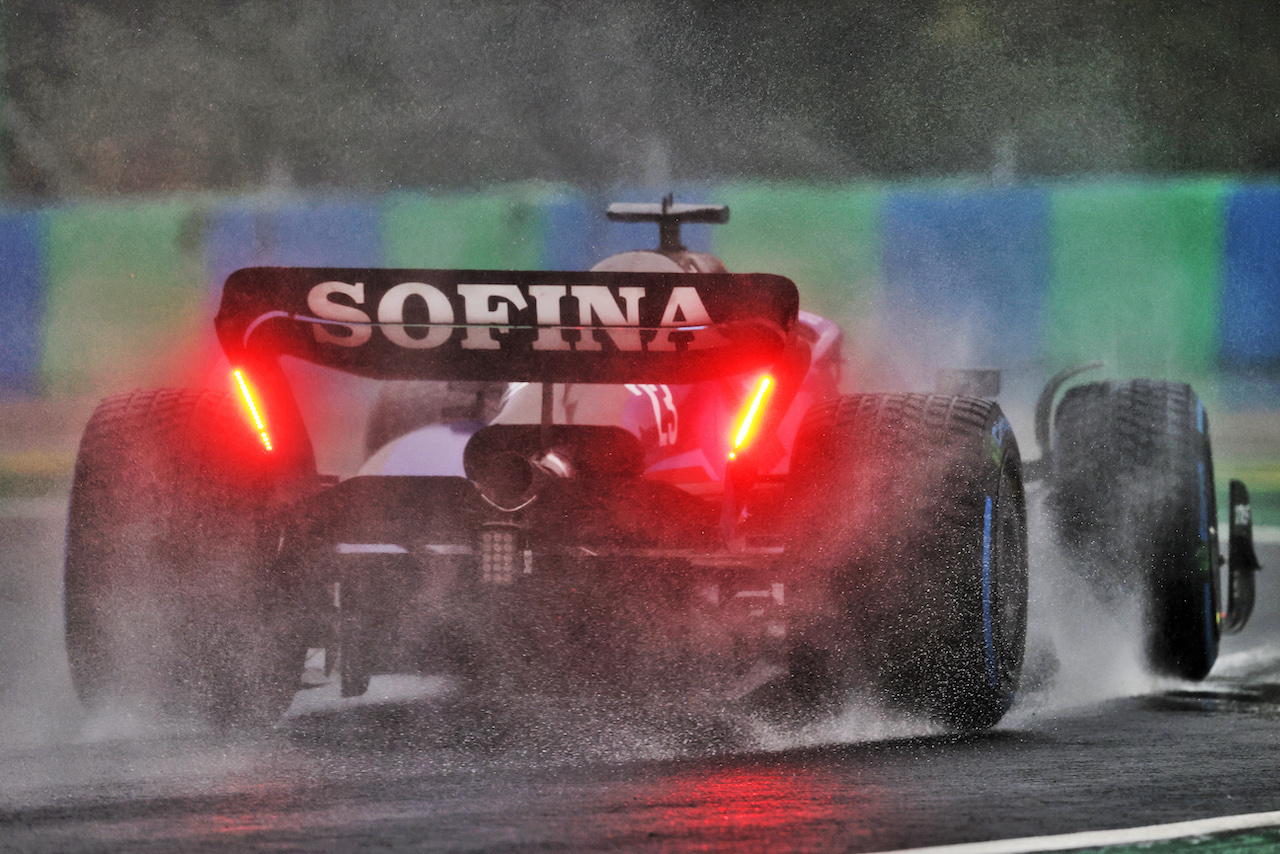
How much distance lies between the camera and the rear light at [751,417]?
3260 millimetres

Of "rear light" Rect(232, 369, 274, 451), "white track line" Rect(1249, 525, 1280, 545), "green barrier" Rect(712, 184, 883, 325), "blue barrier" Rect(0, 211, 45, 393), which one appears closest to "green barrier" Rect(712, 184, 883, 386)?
"green barrier" Rect(712, 184, 883, 325)

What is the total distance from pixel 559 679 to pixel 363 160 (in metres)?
5.50

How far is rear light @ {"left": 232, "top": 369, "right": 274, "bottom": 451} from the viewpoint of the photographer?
3.37m

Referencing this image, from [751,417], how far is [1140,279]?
7322 millimetres

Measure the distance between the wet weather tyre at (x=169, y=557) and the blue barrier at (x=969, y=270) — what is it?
4830mm

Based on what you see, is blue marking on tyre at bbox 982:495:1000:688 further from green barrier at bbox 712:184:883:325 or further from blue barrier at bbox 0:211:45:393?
blue barrier at bbox 0:211:45:393

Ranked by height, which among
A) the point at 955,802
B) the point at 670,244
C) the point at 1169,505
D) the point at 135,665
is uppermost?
the point at 670,244

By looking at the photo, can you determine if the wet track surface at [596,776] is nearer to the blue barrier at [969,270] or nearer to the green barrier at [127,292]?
the green barrier at [127,292]

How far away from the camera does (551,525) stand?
133 inches

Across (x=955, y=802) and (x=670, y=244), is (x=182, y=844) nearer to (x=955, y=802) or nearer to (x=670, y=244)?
(x=955, y=802)

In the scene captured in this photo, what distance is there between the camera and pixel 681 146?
295 inches

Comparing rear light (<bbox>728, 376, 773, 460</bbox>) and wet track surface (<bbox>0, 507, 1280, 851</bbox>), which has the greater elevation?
rear light (<bbox>728, 376, 773, 460</bbox>)

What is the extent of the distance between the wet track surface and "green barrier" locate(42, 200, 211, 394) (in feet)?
11.0

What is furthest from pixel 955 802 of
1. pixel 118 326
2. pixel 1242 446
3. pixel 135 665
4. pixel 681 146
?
pixel 1242 446
